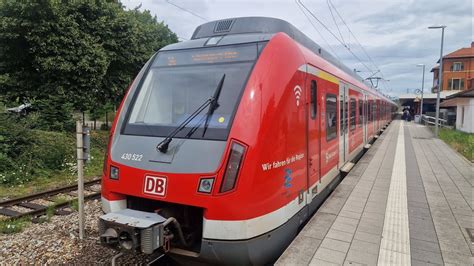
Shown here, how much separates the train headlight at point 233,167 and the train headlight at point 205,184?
11 centimetres

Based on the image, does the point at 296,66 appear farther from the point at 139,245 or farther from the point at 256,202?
the point at 139,245

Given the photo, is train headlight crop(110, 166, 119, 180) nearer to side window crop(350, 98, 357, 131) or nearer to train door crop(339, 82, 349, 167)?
train door crop(339, 82, 349, 167)

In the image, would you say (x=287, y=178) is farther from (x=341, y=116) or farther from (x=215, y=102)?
(x=341, y=116)

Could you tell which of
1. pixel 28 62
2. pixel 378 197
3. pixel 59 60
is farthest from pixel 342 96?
pixel 28 62

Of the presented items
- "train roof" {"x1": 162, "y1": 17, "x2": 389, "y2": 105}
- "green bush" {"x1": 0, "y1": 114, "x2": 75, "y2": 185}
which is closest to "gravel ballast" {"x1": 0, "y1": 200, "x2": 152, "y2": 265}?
"train roof" {"x1": 162, "y1": 17, "x2": 389, "y2": 105}

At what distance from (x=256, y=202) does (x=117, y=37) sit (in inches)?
500

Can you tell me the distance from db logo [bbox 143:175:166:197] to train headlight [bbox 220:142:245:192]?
2.15ft

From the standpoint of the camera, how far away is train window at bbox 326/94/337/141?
5.46 meters

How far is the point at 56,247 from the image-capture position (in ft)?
14.7

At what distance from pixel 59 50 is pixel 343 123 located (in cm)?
986

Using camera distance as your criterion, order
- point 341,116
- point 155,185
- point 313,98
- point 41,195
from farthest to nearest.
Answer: point 41,195, point 341,116, point 313,98, point 155,185

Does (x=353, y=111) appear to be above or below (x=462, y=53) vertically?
below

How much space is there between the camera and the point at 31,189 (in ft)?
26.0

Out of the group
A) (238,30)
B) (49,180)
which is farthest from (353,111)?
(49,180)
